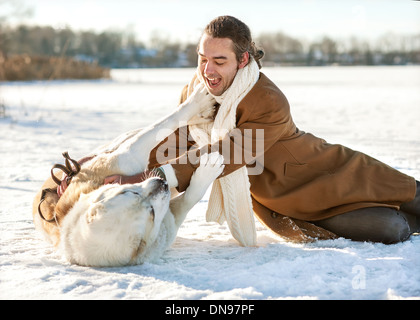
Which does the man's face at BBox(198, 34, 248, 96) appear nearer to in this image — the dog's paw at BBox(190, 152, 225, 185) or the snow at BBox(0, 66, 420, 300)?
the dog's paw at BBox(190, 152, 225, 185)

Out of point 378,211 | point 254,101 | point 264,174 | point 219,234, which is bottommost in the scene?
point 219,234

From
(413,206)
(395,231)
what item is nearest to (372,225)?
(395,231)

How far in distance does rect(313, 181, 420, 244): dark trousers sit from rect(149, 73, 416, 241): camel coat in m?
0.04

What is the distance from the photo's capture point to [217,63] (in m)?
3.15

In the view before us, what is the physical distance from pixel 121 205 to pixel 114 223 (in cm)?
11

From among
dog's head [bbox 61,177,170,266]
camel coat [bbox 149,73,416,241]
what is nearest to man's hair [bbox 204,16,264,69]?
camel coat [bbox 149,73,416,241]

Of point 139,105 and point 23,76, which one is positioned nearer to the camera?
point 139,105

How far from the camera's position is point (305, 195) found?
3326 millimetres

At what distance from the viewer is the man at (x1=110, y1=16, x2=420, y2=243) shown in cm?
312

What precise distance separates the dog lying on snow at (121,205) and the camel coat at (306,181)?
0.25 meters
